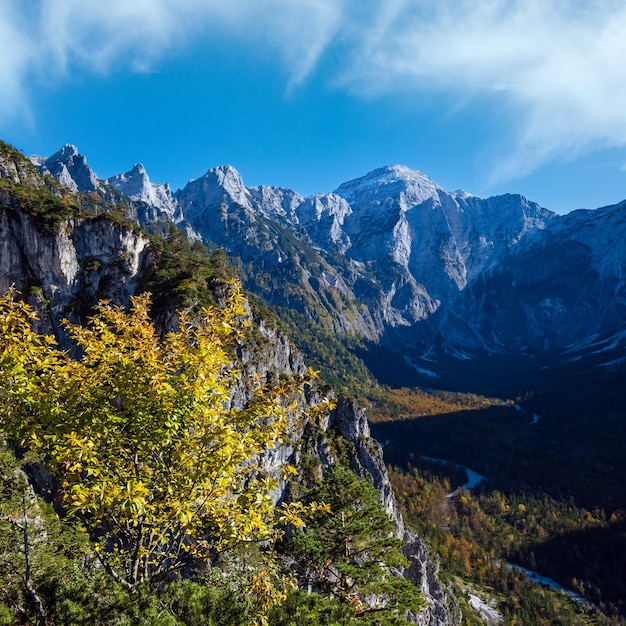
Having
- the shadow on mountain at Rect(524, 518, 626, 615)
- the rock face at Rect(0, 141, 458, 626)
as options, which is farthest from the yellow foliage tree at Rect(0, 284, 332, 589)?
the shadow on mountain at Rect(524, 518, 626, 615)

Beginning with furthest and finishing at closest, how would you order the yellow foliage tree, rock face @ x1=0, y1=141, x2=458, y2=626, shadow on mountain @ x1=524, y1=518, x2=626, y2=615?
shadow on mountain @ x1=524, y1=518, x2=626, y2=615
rock face @ x1=0, y1=141, x2=458, y2=626
the yellow foliage tree

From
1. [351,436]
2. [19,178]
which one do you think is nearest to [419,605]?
[351,436]

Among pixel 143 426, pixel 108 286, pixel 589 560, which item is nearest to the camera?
pixel 143 426

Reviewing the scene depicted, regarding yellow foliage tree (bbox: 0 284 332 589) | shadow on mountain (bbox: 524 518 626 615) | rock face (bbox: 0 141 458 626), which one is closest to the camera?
yellow foliage tree (bbox: 0 284 332 589)

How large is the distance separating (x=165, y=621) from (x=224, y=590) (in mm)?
2956

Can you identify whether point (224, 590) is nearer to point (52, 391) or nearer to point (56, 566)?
point (52, 391)

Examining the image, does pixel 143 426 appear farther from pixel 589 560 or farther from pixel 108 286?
pixel 589 560

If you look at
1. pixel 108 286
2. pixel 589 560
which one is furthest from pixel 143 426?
pixel 589 560

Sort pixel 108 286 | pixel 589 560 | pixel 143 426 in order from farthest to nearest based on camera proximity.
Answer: pixel 589 560
pixel 108 286
pixel 143 426

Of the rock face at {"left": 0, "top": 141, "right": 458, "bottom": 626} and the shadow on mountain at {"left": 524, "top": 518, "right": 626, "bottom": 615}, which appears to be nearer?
the rock face at {"left": 0, "top": 141, "right": 458, "bottom": 626}

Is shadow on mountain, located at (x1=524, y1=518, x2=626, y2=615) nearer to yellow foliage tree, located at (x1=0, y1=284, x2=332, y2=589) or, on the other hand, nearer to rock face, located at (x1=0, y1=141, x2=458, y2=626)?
rock face, located at (x1=0, y1=141, x2=458, y2=626)

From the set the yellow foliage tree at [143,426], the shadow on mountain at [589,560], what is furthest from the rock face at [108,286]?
the shadow on mountain at [589,560]

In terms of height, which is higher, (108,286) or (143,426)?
(108,286)

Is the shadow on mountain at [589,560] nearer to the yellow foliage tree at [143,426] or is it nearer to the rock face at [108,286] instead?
Answer: the rock face at [108,286]
